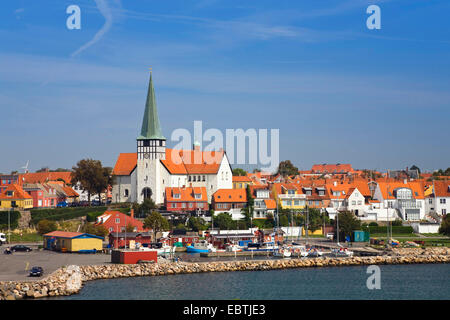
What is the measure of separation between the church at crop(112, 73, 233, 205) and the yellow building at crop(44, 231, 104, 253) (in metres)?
23.3

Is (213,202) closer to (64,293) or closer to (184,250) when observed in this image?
(184,250)

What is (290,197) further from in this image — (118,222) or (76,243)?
(76,243)

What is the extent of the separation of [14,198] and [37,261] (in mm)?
31600

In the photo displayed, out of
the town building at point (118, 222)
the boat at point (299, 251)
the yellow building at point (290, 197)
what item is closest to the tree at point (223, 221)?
the town building at point (118, 222)

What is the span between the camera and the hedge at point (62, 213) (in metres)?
77.6

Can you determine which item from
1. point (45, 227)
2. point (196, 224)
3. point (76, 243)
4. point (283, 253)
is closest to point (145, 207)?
point (196, 224)

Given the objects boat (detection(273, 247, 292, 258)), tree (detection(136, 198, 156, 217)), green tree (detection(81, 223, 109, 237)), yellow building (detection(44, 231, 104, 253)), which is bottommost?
boat (detection(273, 247, 292, 258))

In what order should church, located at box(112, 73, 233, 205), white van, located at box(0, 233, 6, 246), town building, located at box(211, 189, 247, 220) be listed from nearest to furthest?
white van, located at box(0, 233, 6, 246)
town building, located at box(211, 189, 247, 220)
church, located at box(112, 73, 233, 205)

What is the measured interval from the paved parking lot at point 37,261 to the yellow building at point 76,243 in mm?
1035

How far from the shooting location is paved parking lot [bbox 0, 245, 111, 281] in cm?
4622

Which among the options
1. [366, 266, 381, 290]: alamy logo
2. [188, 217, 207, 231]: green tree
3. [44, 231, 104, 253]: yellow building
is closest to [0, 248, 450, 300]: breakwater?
[366, 266, 381, 290]: alamy logo

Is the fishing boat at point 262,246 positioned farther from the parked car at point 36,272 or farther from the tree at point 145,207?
the parked car at point 36,272

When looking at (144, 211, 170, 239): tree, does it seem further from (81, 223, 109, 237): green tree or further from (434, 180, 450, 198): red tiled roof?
(434, 180, 450, 198): red tiled roof
